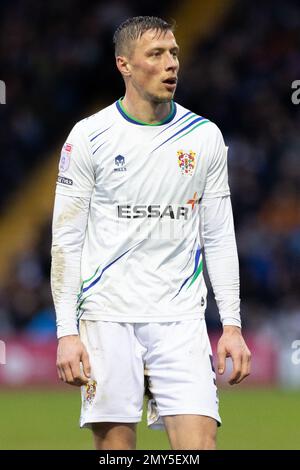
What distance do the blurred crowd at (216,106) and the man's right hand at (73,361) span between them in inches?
418

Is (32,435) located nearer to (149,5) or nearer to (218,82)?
(218,82)

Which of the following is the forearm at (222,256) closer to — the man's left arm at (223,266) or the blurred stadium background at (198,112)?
the man's left arm at (223,266)

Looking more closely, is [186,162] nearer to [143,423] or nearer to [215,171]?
[215,171]

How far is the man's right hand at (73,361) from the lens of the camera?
558 centimetres

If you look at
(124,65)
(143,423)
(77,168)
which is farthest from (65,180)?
(143,423)

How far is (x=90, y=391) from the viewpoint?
577cm

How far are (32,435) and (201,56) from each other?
10012 mm

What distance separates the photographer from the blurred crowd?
17.0 metres

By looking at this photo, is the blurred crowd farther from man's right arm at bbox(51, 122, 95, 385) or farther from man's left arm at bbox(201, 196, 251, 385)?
man's right arm at bbox(51, 122, 95, 385)

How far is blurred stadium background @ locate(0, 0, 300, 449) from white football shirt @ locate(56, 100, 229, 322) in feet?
27.7

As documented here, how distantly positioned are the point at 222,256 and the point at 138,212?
0.44m

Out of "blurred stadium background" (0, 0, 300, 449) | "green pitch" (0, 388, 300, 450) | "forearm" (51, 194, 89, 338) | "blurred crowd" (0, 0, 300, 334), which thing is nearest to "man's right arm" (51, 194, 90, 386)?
"forearm" (51, 194, 89, 338)

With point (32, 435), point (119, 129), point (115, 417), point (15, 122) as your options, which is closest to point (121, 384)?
point (115, 417)

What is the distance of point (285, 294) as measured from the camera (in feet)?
55.2
